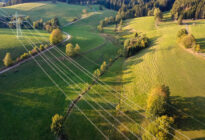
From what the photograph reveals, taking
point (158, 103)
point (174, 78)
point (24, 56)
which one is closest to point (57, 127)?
point (158, 103)

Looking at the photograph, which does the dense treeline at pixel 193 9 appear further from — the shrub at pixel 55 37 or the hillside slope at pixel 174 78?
the shrub at pixel 55 37

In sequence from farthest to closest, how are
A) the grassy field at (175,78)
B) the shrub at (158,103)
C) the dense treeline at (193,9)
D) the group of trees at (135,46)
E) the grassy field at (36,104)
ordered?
the dense treeline at (193,9), the group of trees at (135,46), the grassy field at (36,104), the grassy field at (175,78), the shrub at (158,103)

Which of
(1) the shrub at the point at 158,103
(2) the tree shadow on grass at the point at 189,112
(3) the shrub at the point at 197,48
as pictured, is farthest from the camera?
(3) the shrub at the point at 197,48

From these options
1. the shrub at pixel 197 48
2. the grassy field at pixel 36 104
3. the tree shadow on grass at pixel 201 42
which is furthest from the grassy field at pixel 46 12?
the shrub at pixel 197 48

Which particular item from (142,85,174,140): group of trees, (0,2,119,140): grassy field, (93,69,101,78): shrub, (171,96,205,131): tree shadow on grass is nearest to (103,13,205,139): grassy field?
(171,96,205,131): tree shadow on grass

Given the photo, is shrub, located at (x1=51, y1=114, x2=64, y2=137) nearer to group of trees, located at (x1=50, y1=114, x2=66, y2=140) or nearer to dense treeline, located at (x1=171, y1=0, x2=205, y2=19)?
group of trees, located at (x1=50, y1=114, x2=66, y2=140)

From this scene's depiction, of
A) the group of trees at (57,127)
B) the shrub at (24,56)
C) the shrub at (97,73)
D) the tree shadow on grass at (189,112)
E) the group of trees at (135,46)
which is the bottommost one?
the group of trees at (57,127)

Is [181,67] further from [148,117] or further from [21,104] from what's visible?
[21,104]

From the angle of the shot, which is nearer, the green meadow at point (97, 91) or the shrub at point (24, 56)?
the green meadow at point (97, 91)

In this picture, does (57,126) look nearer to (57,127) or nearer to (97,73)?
(57,127)
